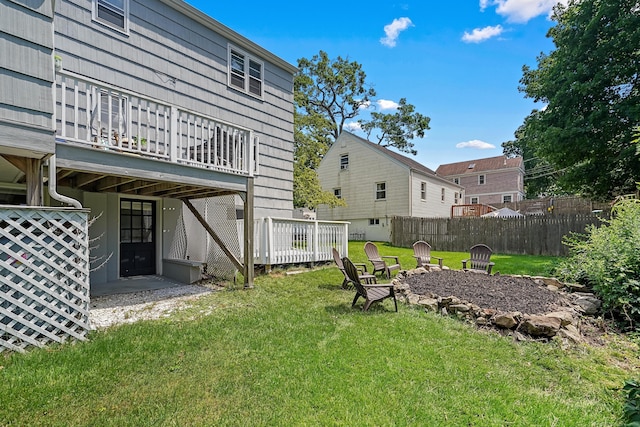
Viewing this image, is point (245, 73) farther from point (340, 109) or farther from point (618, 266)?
point (340, 109)

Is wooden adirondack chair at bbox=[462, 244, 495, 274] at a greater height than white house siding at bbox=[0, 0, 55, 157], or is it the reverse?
white house siding at bbox=[0, 0, 55, 157]

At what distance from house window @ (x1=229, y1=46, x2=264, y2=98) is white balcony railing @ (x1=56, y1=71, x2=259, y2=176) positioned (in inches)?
104

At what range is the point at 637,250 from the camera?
526cm

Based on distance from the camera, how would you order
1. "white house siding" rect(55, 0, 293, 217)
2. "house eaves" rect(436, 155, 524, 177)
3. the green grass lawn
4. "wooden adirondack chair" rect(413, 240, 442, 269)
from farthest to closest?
"house eaves" rect(436, 155, 524, 177) < "wooden adirondack chair" rect(413, 240, 442, 269) < "white house siding" rect(55, 0, 293, 217) < the green grass lawn

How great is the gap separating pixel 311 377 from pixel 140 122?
493 centimetres

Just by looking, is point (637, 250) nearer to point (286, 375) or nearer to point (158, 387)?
point (286, 375)

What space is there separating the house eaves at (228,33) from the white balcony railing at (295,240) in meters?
5.21

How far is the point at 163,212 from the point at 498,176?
31567 mm

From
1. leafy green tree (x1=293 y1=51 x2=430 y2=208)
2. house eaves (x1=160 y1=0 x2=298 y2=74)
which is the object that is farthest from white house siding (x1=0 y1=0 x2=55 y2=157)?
leafy green tree (x1=293 y1=51 x2=430 y2=208)

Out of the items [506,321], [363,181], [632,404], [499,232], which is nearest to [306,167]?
[363,181]

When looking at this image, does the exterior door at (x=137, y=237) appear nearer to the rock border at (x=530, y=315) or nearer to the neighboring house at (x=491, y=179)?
the rock border at (x=530, y=315)

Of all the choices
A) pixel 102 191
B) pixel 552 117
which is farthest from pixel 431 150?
pixel 102 191

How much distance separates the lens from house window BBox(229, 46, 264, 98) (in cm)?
904

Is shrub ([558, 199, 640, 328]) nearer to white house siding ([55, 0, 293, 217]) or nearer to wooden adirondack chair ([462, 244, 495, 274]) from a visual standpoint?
wooden adirondack chair ([462, 244, 495, 274])
